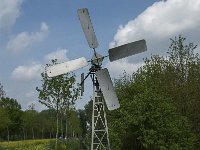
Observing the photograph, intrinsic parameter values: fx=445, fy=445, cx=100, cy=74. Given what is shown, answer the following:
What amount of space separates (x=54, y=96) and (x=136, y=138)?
1617 centimetres

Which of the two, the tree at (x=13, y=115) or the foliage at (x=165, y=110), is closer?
the foliage at (x=165, y=110)

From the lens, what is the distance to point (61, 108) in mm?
44094

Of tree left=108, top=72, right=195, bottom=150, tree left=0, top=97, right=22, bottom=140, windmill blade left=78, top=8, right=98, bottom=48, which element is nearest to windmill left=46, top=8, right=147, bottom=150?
windmill blade left=78, top=8, right=98, bottom=48

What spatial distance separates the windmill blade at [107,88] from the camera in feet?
68.2

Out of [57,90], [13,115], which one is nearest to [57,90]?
[57,90]

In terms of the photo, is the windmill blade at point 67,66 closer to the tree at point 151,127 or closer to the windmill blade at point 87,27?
the windmill blade at point 87,27

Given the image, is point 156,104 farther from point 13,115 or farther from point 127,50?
point 13,115

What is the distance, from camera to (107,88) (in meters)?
20.9

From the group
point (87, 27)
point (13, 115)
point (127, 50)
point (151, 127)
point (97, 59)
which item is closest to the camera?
point (97, 59)

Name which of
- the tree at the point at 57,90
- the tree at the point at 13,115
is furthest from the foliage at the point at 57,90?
the tree at the point at 13,115

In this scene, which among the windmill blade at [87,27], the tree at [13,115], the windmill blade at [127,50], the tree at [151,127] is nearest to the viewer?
the windmill blade at [127,50]

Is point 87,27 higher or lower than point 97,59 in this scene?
higher

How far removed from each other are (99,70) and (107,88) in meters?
0.94

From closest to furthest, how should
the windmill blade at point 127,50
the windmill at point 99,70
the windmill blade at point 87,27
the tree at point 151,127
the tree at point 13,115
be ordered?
the windmill at point 99,70 → the windmill blade at point 127,50 → the windmill blade at point 87,27 → the tree at point 151,127 → the tree at point 13,115
